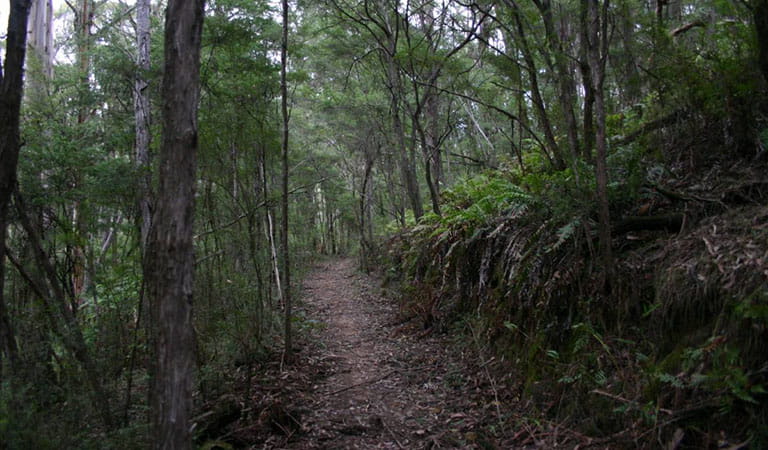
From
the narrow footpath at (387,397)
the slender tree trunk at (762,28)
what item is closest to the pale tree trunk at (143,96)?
the narrow footpath at (387,397)

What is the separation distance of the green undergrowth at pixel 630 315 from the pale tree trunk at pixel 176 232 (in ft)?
9.93

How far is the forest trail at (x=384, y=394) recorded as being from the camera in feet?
14.1

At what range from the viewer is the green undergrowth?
2768 millimetres

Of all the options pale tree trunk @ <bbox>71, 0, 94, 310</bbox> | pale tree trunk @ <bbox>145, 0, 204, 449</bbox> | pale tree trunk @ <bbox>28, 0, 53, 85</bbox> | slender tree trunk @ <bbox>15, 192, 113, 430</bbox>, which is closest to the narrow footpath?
slender tree trunk @ <bbox>15, 192, 113, 430</bbox>

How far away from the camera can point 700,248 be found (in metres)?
3.59

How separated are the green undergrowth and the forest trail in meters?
0.65

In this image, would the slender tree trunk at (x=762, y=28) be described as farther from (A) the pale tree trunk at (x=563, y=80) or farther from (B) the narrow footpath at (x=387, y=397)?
(B) the narrow footpath at (x=387, y=397)

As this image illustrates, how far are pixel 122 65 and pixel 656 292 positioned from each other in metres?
8.65

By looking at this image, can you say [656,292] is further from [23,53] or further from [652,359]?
[23,53]

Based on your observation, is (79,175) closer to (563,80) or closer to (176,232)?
(176,232)

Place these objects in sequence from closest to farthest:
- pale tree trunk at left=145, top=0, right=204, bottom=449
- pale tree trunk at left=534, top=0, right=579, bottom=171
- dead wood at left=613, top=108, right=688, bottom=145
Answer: pale tree trunk at left=145, top=0, right=204, bottom=449
dead wood at left=613, top=108, right=688, bottom=145
pale tree trunk at left=534, top=0, right=579, bottom=171

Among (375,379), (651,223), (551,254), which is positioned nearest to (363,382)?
(375,379)

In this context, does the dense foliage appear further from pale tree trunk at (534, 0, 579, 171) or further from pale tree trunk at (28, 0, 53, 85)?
pale tree trunk at (28, 0, 53, 85)

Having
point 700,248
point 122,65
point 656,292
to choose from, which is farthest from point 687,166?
point 122,65
